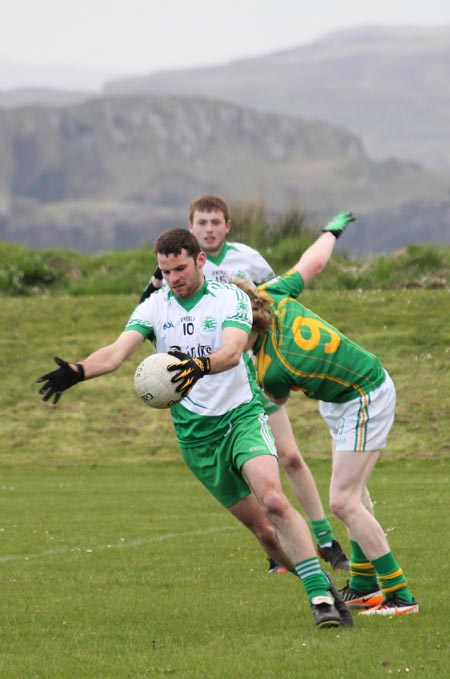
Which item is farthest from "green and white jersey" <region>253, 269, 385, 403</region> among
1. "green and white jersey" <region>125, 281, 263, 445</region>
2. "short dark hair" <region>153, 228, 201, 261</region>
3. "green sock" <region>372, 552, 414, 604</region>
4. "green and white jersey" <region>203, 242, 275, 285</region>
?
"green and white jersey" <region>203, 242, 275, 285</region>

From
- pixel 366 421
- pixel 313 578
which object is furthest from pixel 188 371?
pixel 313 578

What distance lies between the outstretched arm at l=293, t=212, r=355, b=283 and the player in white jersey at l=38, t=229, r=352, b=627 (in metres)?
0.77

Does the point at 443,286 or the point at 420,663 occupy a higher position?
the point at 420,663

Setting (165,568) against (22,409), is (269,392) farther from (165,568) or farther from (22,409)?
(22,409)

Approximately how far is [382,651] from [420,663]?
402 millimetres

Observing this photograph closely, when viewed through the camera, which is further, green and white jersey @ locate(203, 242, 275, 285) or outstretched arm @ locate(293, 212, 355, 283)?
green and white jersey @ locate(203, 242, 275, 285)

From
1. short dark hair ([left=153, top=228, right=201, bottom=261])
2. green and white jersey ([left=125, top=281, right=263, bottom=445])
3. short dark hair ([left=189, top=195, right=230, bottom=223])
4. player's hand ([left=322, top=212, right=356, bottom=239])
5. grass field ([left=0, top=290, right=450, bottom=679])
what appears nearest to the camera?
grass field ([left=0, top=290, right=450, bottom=679])

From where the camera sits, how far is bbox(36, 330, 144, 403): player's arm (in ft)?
26.3

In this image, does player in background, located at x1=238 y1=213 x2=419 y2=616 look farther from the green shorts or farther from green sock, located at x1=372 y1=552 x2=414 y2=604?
the green shorts

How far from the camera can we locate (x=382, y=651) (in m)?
7.47

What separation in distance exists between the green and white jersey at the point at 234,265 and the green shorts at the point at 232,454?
306cm

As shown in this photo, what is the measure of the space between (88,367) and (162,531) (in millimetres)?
5652

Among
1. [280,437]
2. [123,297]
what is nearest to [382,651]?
[280,437]

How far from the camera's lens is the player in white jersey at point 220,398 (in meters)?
8.16
